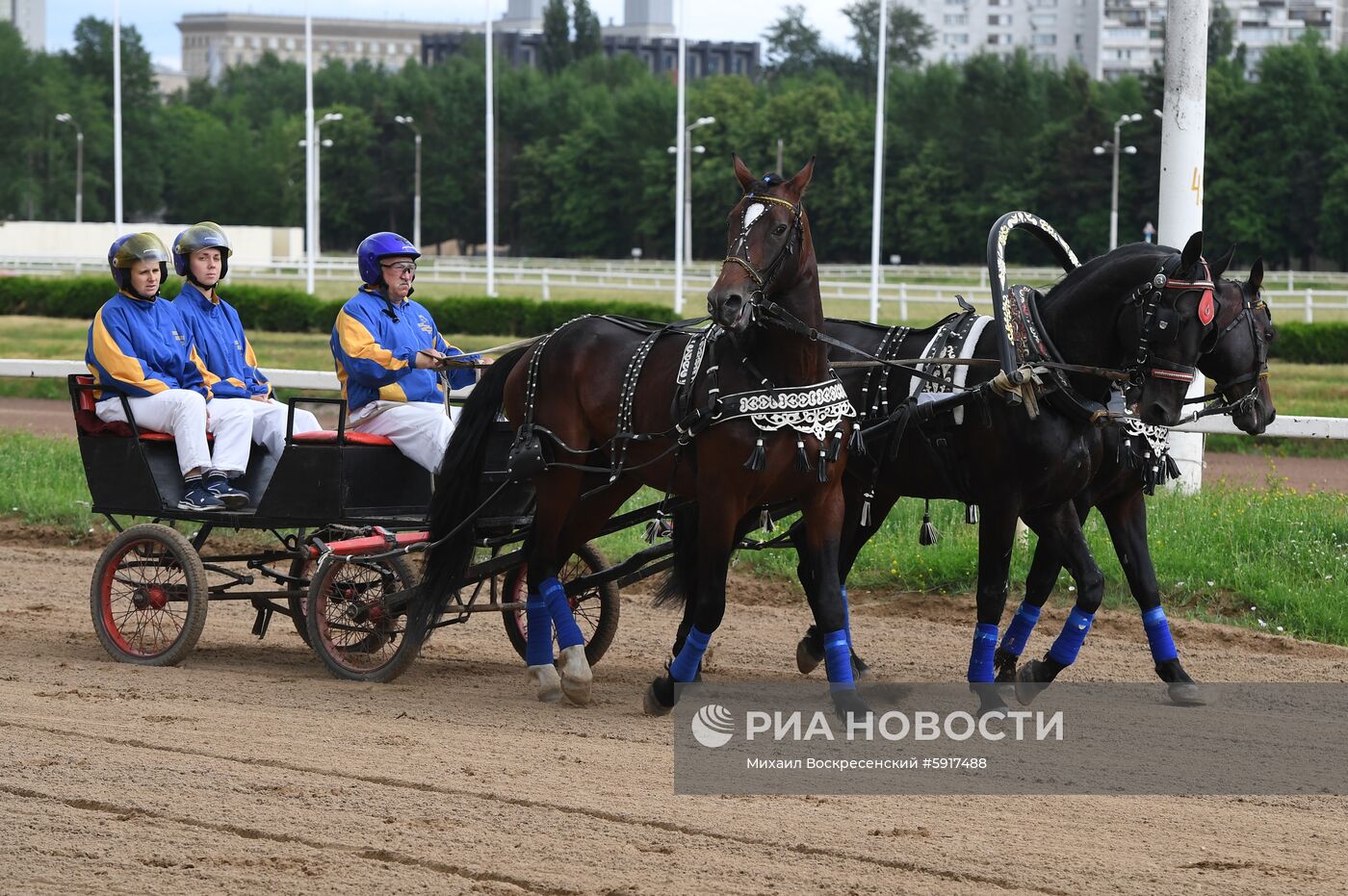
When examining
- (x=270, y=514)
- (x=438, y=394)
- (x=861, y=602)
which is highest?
(x=438, y=394)

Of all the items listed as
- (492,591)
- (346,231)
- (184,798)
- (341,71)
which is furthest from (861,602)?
(341,71)

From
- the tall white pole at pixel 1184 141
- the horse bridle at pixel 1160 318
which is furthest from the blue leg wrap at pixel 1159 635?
the tall white pole at pixel 1184 141

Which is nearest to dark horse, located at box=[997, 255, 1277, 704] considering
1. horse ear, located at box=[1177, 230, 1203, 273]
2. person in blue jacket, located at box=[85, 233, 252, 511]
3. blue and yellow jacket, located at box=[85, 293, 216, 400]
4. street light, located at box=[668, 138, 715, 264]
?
horse ear, located at box=[1177, 230, 1203, 273]

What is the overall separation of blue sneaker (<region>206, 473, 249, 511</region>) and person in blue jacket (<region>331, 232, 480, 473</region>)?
1.99ft

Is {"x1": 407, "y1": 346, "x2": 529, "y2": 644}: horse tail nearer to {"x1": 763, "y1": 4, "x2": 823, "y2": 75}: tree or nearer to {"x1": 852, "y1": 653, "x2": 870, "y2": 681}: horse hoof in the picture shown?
{"x1": 852, "y1": 653, "x2": 870, "y2": 681}: horse hoof

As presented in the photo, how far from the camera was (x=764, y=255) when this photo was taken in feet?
19.8

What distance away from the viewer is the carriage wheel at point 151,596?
24.6 feet

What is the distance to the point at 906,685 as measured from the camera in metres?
7.00

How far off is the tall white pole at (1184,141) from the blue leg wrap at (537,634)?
16.6 feet

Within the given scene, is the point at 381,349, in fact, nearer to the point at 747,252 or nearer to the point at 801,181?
the point at 747,252

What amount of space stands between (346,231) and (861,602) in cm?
7269

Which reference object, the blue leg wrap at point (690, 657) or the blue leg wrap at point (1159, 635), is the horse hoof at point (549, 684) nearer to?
the blue leg wrap at point (690, 657)

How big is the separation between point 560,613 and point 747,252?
1.82m

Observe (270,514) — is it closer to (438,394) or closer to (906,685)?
(438,394)
